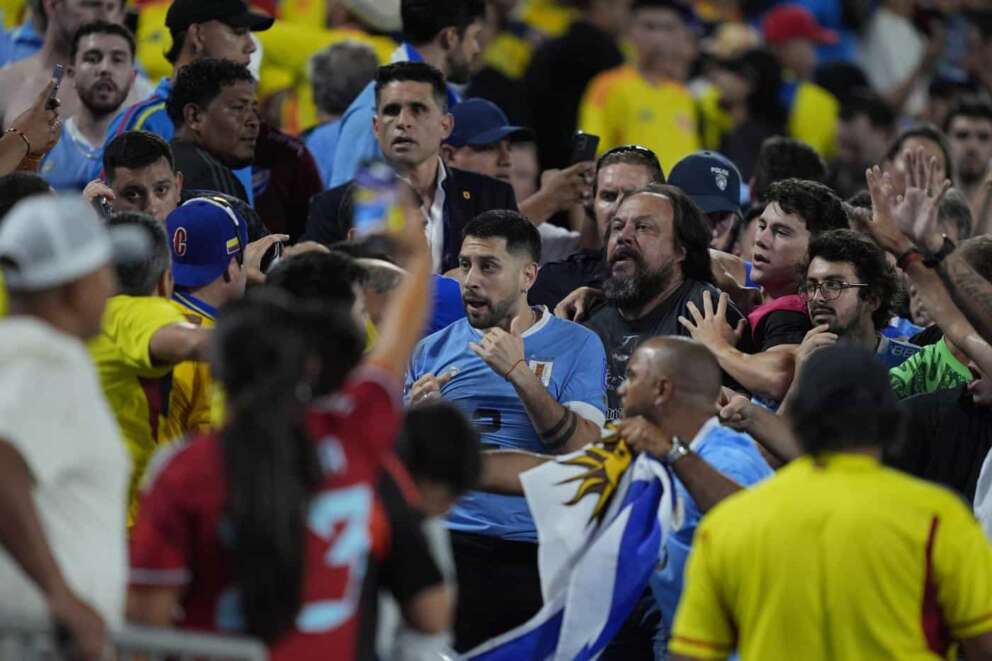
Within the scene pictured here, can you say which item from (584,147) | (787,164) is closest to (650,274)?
(584,147)

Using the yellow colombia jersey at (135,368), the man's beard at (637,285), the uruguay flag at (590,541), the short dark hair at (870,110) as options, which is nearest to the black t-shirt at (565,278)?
the man's beard at (637,285)

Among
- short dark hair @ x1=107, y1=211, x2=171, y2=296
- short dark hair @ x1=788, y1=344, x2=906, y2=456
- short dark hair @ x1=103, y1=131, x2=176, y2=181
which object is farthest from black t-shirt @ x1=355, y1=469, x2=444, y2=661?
short dark hair @ x1=103, y1=131, x2=176, y2=181

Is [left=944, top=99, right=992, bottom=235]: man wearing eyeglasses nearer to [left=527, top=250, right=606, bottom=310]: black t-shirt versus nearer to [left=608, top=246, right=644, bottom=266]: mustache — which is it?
[left=527, top=250, right=606, bottom=310]: black t-shirt

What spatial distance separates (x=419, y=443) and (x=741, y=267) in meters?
4.37

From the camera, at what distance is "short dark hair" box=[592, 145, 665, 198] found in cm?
900

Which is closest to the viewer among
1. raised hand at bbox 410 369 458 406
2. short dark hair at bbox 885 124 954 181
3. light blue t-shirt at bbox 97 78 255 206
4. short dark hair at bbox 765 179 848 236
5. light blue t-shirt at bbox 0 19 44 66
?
raised hand at bbox 410 369 458 406

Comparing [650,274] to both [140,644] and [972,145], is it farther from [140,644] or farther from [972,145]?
[972,145]

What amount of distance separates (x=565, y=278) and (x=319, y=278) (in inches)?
138

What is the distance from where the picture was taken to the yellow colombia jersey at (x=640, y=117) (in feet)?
40.4

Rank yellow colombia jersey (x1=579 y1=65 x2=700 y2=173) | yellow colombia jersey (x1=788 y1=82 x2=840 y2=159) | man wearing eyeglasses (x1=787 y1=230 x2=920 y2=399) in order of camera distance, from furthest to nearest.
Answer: yellow colombia jersey (x1=788 y1=82 x2=840 y2=159)
yellow colombia jersey (x1=579 y1=65 x2=700 y2=173)
man wearing eyeglasses (x1=787 y1=230 x2=920 y2=399)

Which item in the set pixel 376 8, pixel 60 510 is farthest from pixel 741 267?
pixel 60 510

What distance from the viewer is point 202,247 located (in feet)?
22.2

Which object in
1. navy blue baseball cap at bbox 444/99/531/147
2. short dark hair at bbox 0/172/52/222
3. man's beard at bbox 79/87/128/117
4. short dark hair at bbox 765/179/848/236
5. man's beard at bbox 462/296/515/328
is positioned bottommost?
man's beard at bbox 462/296/515/328

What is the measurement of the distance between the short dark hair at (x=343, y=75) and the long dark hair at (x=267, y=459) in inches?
253
